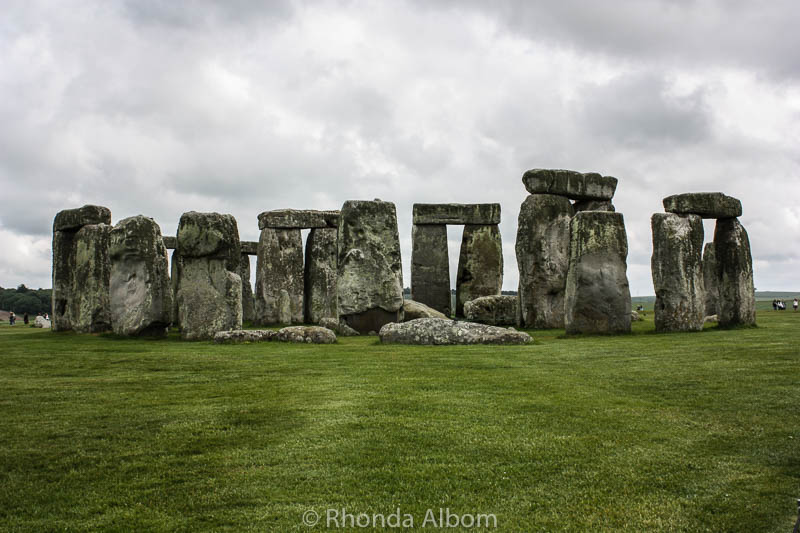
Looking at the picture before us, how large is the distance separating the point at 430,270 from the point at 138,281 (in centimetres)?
1095

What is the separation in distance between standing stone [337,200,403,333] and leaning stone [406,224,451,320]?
25.2 ft

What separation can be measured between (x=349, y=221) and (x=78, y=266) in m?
6.52

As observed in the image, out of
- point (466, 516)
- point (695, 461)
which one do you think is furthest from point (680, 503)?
point (466, 516)

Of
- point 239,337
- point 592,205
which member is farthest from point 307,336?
point 592,205

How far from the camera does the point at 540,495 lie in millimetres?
4090

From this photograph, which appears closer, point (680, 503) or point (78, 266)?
point (680, 503)

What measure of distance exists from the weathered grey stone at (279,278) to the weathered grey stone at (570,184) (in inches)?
318

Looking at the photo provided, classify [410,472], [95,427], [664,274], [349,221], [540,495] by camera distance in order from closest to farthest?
[540,495]
[410,472]
[95,427]
[664,274]
[349,221]

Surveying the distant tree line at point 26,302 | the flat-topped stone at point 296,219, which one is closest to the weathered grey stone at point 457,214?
the flat-topped stone at point 296,219

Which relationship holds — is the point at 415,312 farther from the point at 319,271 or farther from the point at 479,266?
the point at 479,266

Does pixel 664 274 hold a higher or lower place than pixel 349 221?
lower

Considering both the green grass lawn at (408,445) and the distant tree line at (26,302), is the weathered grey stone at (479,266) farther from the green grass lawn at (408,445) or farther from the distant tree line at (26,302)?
the distant tree line at (26,302)

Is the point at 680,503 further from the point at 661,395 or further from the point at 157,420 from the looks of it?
the point at 157,420

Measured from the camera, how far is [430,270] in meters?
22.2
